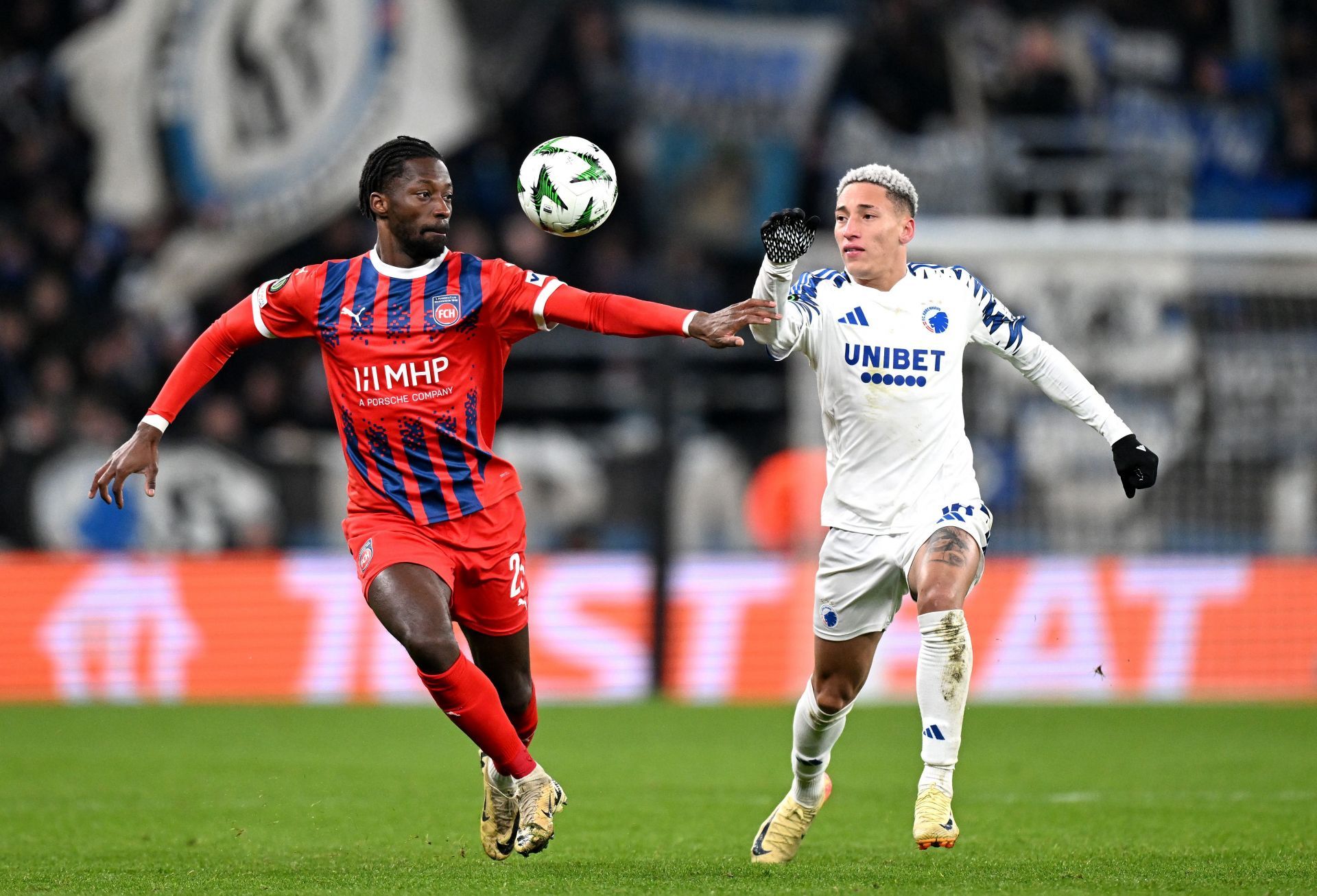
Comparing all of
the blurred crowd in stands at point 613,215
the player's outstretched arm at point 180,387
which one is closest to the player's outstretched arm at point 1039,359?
the player's outstretched arm at point 180,387

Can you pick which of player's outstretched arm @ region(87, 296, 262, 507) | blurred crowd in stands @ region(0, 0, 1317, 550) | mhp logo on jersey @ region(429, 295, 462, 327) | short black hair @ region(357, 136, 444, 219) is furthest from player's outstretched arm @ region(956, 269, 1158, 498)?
blurred crowd in stands @ region(0, 0, 1317, 550)

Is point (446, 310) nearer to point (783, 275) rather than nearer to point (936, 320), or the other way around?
point (783, 275)

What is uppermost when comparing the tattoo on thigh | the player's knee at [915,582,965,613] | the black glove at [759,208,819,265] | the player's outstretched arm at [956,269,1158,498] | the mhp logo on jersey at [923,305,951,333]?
the black glove at [759,208,819,265]

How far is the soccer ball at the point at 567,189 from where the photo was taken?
20.6 feet

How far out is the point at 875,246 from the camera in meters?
6.44

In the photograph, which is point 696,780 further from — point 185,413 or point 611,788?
point 185,413

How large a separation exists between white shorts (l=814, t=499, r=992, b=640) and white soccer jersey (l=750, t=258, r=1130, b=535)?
45 mm

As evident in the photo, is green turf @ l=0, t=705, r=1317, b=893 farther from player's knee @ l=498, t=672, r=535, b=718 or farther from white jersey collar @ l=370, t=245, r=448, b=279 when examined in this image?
white jersey collar @ l=370, t=245, r=448, b=279

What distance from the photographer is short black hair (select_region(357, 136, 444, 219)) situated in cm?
628

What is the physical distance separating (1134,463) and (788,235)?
1.54 metres

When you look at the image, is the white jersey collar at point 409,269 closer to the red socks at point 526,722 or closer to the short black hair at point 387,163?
the short black hair at point 387,163

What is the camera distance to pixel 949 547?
6129 mm

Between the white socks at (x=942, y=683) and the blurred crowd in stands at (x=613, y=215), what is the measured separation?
779 cm

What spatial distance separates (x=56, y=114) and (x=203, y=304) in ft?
7.40
